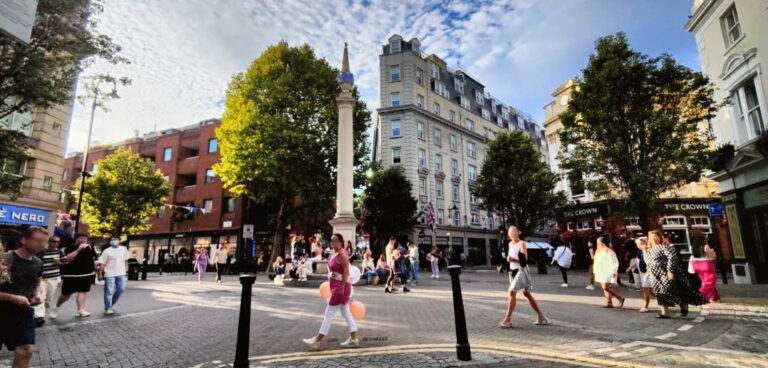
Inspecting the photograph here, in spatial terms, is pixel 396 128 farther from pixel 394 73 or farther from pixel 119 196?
pixel 119 196

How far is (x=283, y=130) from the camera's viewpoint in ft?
77.2

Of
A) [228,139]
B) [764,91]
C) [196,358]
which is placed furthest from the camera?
[228,139]

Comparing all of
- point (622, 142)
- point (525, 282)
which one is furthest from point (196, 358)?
point (622, 142)

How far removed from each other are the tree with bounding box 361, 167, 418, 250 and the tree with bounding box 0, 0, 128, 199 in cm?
2340

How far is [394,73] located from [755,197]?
33431mm

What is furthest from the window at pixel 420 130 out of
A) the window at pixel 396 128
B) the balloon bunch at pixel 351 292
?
the balloon bunch at pixel 351 292

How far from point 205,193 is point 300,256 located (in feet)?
78.1

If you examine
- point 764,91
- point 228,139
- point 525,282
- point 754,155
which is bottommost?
point 525,282

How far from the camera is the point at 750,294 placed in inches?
426

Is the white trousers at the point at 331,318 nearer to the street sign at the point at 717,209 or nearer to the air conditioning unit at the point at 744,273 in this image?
the street sign at the point at 717,209

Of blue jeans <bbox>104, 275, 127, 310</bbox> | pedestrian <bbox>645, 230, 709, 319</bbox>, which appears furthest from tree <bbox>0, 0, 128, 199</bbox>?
pedestrian <bbox>645, 230, 709, 319</bbox>

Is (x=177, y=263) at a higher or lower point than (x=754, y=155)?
lower

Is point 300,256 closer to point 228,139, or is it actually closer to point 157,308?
point 157,308

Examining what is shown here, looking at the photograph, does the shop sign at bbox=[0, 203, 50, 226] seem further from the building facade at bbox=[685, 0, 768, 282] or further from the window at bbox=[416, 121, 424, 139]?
the building facade at bbox=[685, 0, 768, 282]
